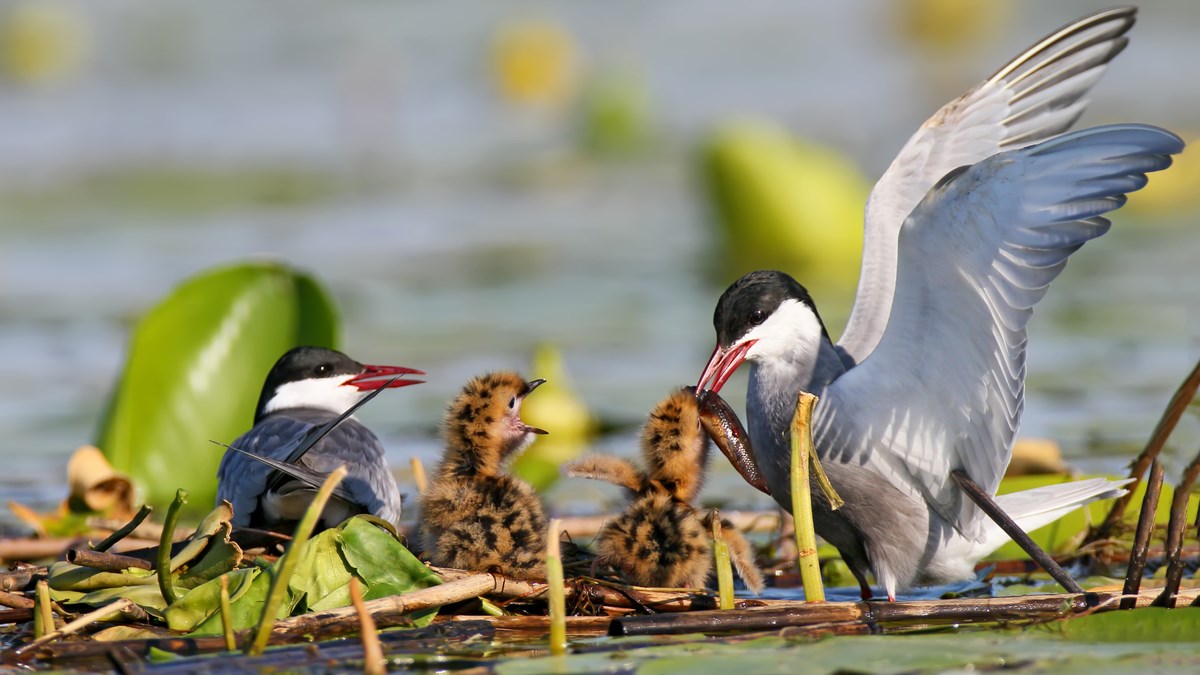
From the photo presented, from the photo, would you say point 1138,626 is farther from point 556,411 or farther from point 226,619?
point 556,411

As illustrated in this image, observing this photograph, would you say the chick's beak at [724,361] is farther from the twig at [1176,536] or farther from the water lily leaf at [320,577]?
the twig at [1176,536]

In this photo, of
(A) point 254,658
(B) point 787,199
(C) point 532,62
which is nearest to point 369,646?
(A) point 254,658

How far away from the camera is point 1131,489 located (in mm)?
5062

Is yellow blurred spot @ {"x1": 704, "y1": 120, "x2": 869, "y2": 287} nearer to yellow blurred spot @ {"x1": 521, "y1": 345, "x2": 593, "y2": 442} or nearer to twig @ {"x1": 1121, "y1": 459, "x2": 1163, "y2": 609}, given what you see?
yellow blurred spot @ {"x1": 521, "y1": 345, "x2": 593, "y2": 442}

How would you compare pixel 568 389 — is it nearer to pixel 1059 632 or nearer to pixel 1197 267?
pixel 1059 632

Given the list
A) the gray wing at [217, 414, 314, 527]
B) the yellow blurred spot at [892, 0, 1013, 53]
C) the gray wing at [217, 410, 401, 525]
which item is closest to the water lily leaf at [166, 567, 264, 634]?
the gray wing at [217, 410, 401, 525]

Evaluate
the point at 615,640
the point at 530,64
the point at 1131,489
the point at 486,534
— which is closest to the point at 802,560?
the point at 615,640

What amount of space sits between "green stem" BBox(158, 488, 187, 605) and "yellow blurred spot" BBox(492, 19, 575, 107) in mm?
14687

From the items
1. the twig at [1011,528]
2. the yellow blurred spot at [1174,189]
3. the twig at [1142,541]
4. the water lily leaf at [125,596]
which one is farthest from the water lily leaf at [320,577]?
the yellow blurred spot at [1174,189]

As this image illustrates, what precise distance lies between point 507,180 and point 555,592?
12.3 m

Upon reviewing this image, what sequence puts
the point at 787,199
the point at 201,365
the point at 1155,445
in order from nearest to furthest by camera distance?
the point at 1155,445 → the point at 201,365 → the point at 787,199

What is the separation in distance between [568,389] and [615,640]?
362 cm

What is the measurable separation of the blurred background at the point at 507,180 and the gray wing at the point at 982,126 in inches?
70.6

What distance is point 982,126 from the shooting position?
536cm
